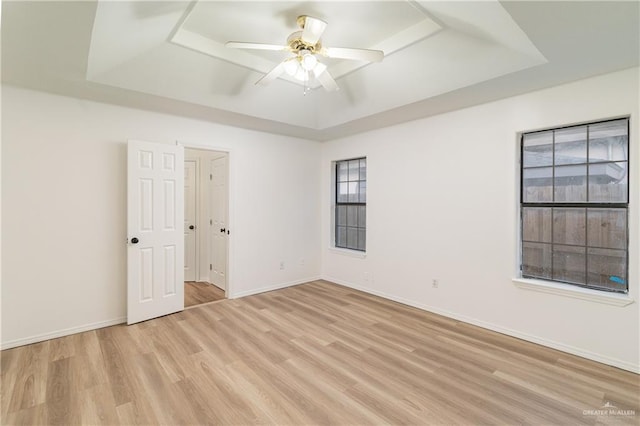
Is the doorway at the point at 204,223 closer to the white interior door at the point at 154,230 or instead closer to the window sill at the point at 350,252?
the white interior door at the point at 154,230

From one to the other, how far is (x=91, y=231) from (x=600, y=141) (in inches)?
201

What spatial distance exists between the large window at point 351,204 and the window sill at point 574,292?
2.29 meters

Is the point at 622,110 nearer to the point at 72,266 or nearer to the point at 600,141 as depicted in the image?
the point at 600,141

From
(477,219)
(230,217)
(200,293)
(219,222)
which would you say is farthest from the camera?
(219,222)

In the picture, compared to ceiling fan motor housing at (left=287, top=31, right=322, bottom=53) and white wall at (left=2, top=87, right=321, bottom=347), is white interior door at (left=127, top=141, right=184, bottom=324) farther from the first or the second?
ceiling fan motor housing at (left=287, top=31, right=322, bottom=53)

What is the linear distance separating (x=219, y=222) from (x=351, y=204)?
2184 mm

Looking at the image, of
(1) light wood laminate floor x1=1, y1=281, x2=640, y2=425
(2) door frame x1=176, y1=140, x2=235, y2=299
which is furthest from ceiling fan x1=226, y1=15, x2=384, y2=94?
(1) light wood laminate floor x1=1, y1=281, x2=640, y2=425

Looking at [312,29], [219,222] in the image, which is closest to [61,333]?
[219,222]

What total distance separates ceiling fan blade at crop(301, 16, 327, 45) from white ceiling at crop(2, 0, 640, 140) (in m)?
0.31

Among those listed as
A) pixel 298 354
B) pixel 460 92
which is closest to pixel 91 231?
pixel 298 354

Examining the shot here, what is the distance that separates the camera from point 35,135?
294 centimetres

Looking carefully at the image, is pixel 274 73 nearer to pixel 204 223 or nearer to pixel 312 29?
pixel 312 29

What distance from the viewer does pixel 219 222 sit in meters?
4.81

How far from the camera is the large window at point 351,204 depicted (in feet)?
16.1
